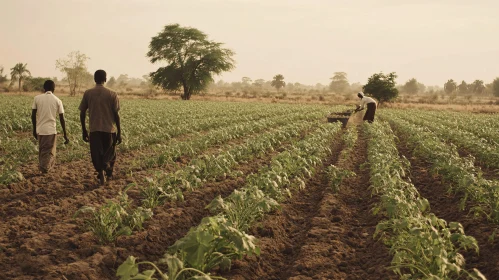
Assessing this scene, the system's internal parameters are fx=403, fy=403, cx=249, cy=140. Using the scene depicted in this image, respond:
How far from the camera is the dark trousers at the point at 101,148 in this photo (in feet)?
22.6

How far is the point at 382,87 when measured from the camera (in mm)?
42781

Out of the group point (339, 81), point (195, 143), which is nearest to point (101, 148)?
point (195, 143)

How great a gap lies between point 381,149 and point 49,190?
281 inches

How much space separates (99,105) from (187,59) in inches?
1827

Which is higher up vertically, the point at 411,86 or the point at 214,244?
the point at 411,86

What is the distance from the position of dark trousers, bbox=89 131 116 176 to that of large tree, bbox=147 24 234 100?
4390cm

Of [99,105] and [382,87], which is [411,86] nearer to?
[382,87]

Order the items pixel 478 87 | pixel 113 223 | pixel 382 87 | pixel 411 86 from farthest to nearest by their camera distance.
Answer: pixel 411 86
pixel 478 87
pixel 382 87
pixel 113 223

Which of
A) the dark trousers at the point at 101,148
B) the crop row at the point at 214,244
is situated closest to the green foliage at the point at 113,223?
the crop row at the point at 214,244

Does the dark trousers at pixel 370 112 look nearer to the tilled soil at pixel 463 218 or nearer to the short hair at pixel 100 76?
the tilled soil at pixel 463 218

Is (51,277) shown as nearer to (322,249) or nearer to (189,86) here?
(322,249)

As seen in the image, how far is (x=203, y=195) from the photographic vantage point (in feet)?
21.4

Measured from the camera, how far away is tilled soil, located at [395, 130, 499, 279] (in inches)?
167

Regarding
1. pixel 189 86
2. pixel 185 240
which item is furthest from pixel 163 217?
pixel 189 86
